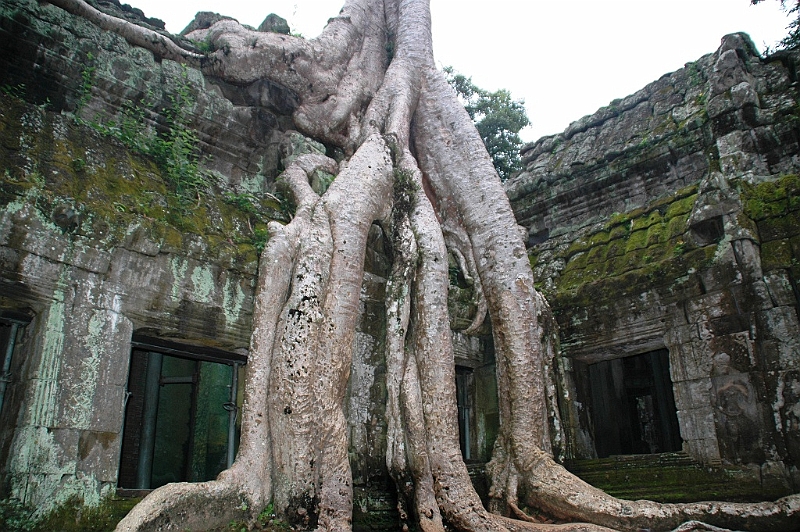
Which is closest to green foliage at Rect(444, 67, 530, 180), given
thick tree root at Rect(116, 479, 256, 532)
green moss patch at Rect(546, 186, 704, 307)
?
green moss patch at Rect(546, 186, 704, 307)

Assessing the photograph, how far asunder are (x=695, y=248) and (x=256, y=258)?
3.18 metres

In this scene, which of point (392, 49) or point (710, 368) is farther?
point (392, 49)

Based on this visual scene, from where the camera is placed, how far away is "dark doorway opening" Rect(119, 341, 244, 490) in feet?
23.5

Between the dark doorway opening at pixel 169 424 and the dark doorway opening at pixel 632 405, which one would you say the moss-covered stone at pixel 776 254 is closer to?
the dark doorway opening at pixel 632 405

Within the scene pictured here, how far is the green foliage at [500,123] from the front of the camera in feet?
37.3

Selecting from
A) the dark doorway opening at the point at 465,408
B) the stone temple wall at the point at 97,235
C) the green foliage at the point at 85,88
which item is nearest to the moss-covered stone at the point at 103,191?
the stone temple wall at the point at 97,235

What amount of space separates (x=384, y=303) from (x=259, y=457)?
58.4 inches

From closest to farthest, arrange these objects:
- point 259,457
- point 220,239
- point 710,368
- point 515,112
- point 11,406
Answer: point 11,406 → point 259,457 → point 220,239 → point 710,368 → point 515,112

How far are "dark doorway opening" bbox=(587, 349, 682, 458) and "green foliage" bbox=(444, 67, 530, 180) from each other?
4064 mm

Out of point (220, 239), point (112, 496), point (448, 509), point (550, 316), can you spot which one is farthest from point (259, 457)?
point (550, 316)

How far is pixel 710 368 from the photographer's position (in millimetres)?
4207

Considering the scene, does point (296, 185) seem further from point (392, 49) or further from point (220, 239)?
point (392, 49)

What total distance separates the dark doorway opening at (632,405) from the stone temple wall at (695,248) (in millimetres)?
887

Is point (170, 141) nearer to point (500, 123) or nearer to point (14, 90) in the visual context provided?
point (14, 90)
